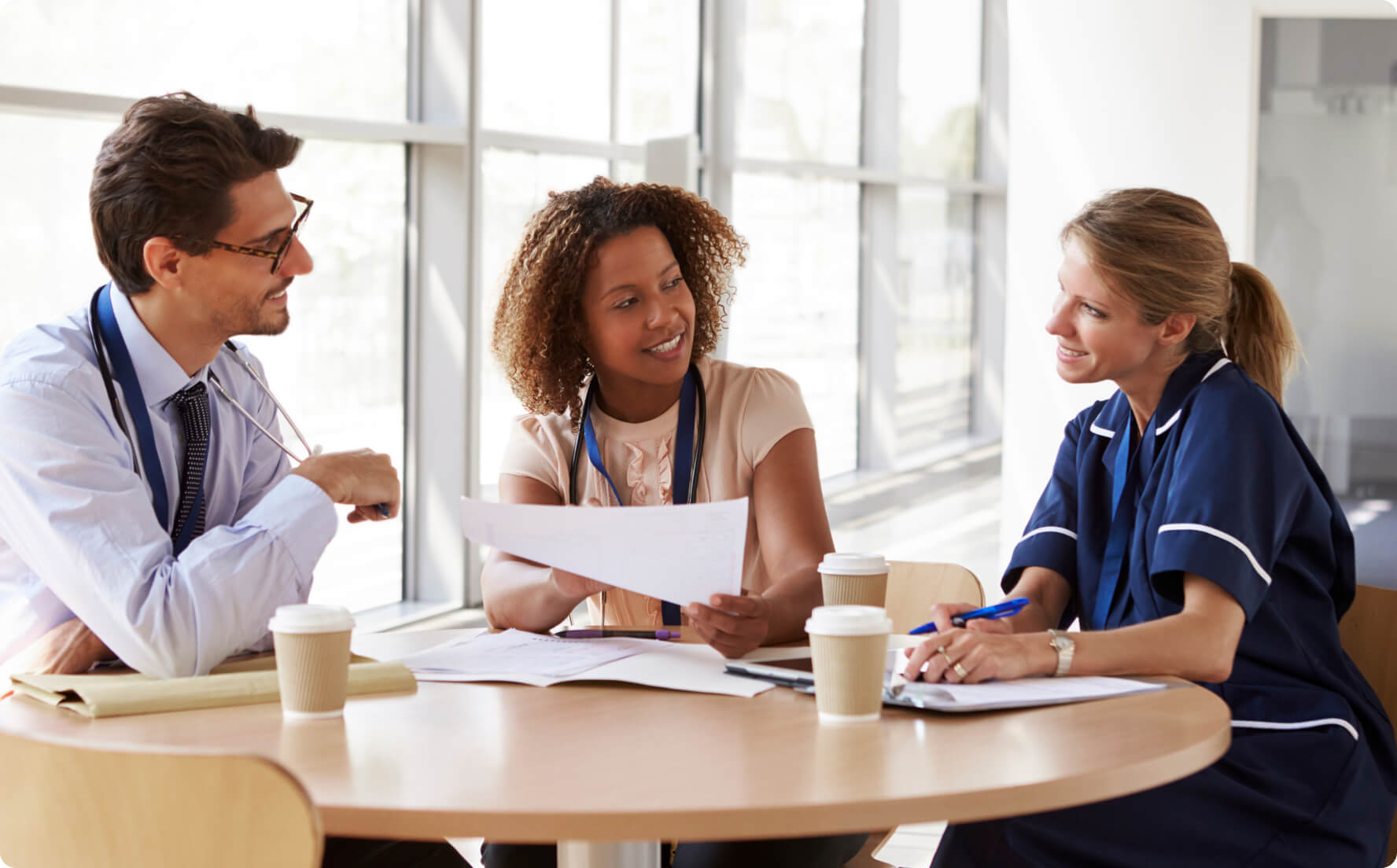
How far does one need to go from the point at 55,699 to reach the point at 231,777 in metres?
0.58

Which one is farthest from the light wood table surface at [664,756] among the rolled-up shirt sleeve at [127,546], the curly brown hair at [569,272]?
the curly brown hair at [569,272]

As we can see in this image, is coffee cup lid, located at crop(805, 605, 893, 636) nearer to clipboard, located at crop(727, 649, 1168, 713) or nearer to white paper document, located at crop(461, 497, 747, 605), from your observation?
clipboard, located at crop(727, 649, 1168, 713)

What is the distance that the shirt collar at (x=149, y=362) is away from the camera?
5.90 ft

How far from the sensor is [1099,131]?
379cm

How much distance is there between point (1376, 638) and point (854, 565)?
2.89 feet

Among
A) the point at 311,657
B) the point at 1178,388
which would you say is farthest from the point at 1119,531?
the point at 311,657

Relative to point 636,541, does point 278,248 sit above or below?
above

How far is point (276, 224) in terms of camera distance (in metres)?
1.90

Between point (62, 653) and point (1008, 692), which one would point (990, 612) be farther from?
point (62, 653)

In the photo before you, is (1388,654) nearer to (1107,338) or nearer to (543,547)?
(1107,338)

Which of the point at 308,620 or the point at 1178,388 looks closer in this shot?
the point at 308,620

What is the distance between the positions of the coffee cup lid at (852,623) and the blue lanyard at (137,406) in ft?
3.03

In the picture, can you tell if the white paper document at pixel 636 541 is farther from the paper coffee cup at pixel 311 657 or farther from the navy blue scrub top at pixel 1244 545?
the navy blue scrub top at pixel 1244 545

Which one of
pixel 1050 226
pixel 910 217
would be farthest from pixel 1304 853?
pixel 910 217
